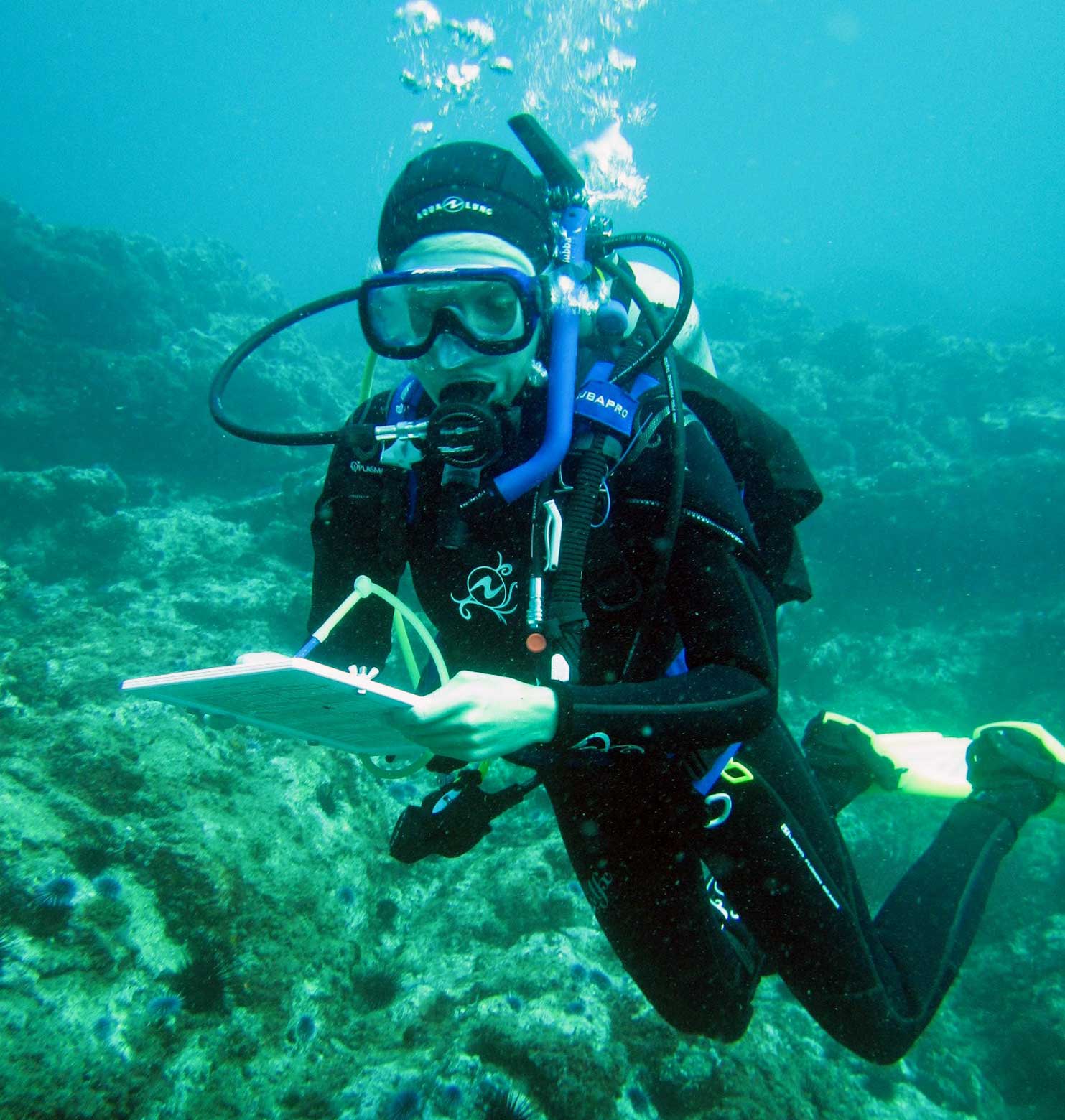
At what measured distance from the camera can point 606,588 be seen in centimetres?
228

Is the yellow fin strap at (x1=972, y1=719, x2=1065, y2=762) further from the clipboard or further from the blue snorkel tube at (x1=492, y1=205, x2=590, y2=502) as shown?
the clipboard

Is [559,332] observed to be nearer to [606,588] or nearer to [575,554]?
[575,554]

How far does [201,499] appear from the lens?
11.7 metres

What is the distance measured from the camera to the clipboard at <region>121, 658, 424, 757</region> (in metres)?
1.39

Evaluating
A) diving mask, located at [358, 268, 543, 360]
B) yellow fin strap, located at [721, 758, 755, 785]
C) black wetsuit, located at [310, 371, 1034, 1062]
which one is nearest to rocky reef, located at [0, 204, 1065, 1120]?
black wetsuit, located at [310, 371, 1034, 1062]

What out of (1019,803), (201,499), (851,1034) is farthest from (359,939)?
(201,499)

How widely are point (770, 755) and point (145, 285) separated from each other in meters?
17.9

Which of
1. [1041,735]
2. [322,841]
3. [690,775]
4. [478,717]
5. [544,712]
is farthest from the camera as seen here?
[322,841]

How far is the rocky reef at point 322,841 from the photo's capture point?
3.23m

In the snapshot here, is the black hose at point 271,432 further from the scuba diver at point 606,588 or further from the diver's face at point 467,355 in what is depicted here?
the diver's face at point 467,355

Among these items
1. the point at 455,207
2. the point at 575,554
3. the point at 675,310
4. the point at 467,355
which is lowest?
the point at 575,554

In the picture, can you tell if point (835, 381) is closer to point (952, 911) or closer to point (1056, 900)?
point (1056, 900)

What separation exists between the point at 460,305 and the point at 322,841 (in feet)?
13.4

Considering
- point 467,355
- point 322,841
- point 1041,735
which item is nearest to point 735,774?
point 467,355
